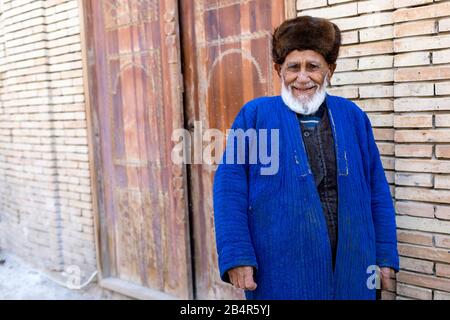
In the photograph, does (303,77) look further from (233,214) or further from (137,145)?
(137,145)

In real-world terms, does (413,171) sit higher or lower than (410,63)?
lower

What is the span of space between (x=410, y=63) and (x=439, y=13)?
0.90 feet

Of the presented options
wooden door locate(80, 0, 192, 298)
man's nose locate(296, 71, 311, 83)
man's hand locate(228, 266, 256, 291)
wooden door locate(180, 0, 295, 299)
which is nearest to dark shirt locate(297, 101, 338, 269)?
man's nose locate(296, 71, 311, 83)

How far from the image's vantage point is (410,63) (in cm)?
239

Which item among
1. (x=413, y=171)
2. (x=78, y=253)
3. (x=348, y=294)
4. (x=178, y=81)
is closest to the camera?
(x=348, y=294)

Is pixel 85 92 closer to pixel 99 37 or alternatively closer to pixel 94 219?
pixel 99 37

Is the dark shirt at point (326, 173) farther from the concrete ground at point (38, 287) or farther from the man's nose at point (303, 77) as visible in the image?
the concrete ground at point (38, 287)

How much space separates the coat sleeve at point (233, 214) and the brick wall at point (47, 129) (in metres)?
2.63

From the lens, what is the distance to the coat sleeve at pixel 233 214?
1.92m

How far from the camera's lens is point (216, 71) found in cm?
340

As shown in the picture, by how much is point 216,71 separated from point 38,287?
2.90m

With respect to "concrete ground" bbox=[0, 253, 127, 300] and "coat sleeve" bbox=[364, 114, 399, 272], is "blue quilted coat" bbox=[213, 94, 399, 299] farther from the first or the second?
"concrete ground" bbox=[0, 253, 127, 300]

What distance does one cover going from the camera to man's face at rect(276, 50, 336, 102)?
2027 mm
